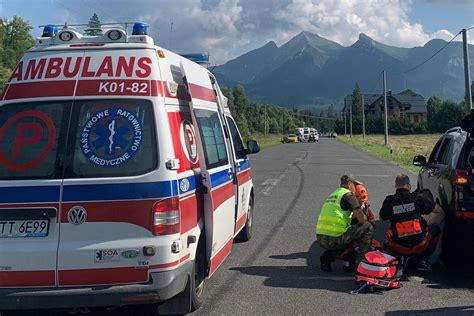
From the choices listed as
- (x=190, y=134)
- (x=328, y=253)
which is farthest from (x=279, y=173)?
(x=190, y=134)

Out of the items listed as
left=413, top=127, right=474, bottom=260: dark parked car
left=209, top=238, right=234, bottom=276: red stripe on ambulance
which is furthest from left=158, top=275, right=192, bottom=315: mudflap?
left=413, top=127, right=474, bottom=260: dark parked car

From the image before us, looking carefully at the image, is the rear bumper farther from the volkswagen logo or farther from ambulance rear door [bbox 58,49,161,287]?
the volkswagen logo

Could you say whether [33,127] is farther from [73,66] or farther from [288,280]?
[288,280]

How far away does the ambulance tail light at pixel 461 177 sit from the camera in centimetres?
618

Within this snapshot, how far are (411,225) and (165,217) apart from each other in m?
3.44

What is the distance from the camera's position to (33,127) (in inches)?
180

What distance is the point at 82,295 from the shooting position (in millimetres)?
4242

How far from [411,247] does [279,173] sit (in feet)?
50.8

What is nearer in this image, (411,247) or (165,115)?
(165,115)

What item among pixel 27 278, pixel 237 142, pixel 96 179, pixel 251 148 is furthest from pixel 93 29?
pixel 251 148

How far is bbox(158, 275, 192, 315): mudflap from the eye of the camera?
476 cm

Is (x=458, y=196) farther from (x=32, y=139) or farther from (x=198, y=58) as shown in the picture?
(x=32, y=139)

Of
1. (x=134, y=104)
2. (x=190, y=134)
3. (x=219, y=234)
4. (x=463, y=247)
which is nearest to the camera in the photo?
(x=134, y=104)

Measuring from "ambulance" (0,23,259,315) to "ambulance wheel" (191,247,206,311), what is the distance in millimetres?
50
